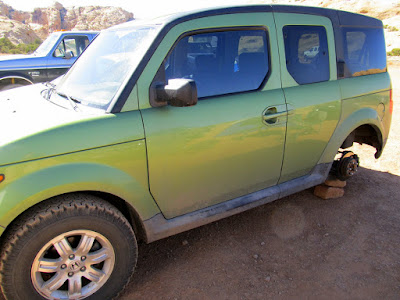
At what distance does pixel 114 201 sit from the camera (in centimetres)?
250

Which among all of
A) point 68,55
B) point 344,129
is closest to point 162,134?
point 344,129

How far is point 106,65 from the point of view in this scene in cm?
268

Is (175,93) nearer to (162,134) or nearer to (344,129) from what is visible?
(162,134)

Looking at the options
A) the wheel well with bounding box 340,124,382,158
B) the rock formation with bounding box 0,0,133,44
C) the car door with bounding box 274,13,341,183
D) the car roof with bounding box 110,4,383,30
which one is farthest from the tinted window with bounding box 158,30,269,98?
the rock formation with bounding box 0,0,133,44

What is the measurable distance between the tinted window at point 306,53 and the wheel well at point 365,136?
37.2 inches

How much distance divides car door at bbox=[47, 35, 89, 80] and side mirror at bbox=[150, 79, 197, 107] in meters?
6.77

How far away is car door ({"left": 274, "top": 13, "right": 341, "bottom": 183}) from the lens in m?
2.99

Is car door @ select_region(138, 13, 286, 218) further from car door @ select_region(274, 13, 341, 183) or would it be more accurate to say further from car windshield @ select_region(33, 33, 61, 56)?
car windshield @ select_region(33, 33, 61, 56)

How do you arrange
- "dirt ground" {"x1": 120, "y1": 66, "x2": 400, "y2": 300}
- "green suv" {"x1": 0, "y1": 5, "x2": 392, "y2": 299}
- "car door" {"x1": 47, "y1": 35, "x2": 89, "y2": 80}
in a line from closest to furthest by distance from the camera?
"green suv" {"x1": 0, "y1": 5, "x2": 392, "y2": 299} → "dirt ground" {"x1": 120, "y1": 66, "x2": 400, "y2": 300} → "car door" {"x1": 47, "y1": 35, "x2": 89, "y2": 80}

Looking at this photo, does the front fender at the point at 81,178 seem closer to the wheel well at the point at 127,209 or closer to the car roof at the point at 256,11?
the wheel well at the point at 127,209

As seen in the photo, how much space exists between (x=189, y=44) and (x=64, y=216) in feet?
5.03

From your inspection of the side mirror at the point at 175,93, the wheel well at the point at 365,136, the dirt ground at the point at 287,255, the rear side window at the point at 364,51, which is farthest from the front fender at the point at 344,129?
the side mirror at the point at 175,93

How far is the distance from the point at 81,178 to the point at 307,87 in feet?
7.27

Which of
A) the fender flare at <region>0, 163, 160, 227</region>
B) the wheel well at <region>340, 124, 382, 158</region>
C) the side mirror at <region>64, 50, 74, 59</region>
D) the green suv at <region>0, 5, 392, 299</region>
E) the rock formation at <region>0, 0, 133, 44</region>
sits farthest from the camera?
the rock formation at <region>0, 0, 133, 44</region>
